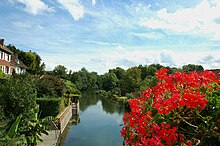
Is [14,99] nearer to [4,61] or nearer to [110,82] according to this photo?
[4,61]

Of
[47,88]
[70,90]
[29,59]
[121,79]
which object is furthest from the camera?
[121,79]

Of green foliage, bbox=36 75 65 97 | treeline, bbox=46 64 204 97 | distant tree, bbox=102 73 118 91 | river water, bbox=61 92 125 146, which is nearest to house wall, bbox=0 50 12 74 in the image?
green foliage, bbox=36 75 65 97

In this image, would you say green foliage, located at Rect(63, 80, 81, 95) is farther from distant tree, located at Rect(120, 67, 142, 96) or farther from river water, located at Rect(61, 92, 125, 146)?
distant tree, located at Rect(120, 67, 142, 96)

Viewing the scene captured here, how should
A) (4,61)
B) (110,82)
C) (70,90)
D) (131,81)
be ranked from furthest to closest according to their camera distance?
(110,82)
(131,81)
(70,90)
(4,61)

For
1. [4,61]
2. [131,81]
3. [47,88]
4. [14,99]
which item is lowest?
[14,99]

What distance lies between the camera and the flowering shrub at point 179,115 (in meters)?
2.15

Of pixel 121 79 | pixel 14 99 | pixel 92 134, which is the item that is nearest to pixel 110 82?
pixel 121 79

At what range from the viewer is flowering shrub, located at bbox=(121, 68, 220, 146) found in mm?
2146

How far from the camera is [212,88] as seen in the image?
2584mm

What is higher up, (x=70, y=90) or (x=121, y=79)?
(x=121, y=79)

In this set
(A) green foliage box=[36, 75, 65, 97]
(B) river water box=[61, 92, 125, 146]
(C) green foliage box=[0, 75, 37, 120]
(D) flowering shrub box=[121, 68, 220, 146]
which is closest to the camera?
(D) flowering shrub box=[121, 68, 220, 146]

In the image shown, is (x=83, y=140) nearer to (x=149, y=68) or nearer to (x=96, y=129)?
(x=96, y=129)

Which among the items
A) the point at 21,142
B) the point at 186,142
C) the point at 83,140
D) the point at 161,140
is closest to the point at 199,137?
the point at 186,142

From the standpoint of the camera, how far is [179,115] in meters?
2.32
